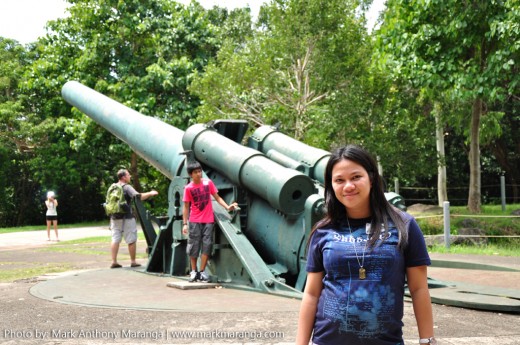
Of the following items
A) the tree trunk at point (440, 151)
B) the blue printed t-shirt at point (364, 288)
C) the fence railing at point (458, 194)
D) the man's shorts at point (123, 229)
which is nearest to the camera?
the blue printed t-shirt at point (364, 288)

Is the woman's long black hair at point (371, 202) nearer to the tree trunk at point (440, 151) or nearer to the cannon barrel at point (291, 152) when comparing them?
the cannon barrel at point (291, 152)

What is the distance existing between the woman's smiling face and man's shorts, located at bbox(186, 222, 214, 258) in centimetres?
559

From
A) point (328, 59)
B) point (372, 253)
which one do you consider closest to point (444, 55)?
point (328, 59)

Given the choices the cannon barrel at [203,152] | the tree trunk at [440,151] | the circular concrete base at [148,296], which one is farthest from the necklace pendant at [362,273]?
the tree trunk at [440,151]

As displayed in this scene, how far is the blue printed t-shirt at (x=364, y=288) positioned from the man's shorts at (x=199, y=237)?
220 inches

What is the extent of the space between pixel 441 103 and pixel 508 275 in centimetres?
1297

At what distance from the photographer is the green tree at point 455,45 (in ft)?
46.2

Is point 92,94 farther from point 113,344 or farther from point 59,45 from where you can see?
point 59,45

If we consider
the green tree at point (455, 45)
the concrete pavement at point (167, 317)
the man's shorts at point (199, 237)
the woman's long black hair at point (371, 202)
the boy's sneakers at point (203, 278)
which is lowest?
the concrete pavement at point (167, 317)

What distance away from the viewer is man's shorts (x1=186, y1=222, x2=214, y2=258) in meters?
8.25

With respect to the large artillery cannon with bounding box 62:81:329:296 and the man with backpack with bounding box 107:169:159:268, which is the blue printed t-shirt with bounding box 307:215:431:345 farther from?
the man with backpack with bounding box 107:169:159:268

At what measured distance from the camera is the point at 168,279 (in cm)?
880

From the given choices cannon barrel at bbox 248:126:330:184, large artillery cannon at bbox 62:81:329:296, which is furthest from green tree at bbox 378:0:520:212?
large artillery cannon at bbox 62:81:329:296

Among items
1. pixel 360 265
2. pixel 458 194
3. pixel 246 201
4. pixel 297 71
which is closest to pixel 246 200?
pixel 246 201
